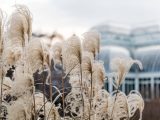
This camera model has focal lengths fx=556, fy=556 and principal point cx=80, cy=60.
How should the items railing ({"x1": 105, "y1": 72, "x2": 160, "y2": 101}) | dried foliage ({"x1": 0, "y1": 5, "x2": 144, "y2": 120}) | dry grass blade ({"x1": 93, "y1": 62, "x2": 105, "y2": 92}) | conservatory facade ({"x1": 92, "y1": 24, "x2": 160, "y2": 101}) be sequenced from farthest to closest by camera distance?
conservatory facade ({"x1": 92, "y1": 24, "x2": 160, "y2": 101}) → railing ({"x1": 105, "y1": 72, "x2": 160, "y2": 101}) → dry grass blade ({"x1": 93, "y1": 62, "x2": 105, "y2": 92}) → dried foliage ({"x1": 0, "y1": 5, "x2": 144, "y2": 120})

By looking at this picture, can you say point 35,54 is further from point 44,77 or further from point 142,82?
point 142,82

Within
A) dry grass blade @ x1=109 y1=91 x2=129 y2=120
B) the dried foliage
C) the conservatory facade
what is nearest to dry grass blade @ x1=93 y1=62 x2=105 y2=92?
the dried foliage

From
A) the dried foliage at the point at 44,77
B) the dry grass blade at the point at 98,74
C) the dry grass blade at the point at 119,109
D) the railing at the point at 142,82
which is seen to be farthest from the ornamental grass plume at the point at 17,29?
the railing at the point at 142,82

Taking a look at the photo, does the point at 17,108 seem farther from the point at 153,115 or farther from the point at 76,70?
the point at 153,115

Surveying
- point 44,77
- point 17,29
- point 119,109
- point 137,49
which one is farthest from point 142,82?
point 17,29

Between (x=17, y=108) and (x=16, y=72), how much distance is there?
19.7 inches

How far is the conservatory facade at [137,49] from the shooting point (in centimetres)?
4697

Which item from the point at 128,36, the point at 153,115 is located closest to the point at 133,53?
the point at 128,36

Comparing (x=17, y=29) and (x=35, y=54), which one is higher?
(x=17, y=29)

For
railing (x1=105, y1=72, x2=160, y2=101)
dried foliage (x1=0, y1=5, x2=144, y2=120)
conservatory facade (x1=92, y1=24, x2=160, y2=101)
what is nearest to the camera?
dried foliage (x1=0, y1=5, x2=144, y2=120)

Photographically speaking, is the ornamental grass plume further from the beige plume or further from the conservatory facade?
the conservatory facade

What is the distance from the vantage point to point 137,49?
52.7 m

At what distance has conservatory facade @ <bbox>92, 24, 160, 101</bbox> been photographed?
47.0 m

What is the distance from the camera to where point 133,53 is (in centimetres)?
5206
